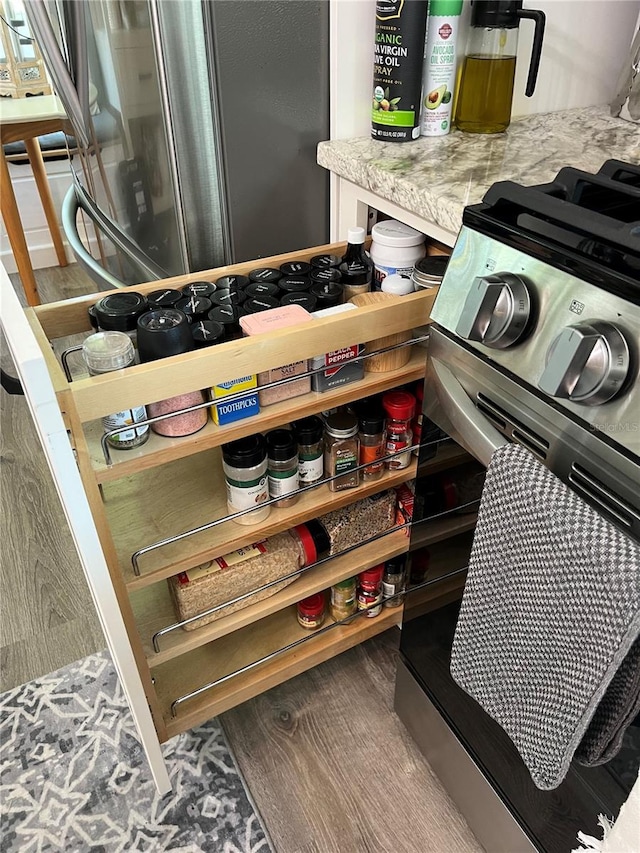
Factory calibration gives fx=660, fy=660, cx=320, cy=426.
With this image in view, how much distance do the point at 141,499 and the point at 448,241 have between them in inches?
22.9

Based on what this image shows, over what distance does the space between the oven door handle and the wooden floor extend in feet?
2.29

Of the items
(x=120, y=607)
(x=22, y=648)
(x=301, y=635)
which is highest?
(x=120, y=607)

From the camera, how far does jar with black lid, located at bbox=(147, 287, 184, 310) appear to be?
2.85ft

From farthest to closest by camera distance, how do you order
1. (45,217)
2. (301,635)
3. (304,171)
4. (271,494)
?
(45,217)
(301,635)
(304,171)
(271,494)

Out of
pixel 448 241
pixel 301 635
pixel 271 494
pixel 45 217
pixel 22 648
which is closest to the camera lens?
pixel 448 241

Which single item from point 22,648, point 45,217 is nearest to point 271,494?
point 22,648

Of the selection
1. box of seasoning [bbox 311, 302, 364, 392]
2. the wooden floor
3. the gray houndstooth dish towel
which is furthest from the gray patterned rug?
box of seasoning [bbox 311, 302, 364, 392]

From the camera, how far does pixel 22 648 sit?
54.3 inches

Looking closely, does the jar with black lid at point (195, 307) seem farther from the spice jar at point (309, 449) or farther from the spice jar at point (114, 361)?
the spice jar at point (309, 449)

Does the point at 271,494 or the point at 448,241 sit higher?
the point at 448,241

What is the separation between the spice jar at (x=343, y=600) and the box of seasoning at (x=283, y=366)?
41 centimetres

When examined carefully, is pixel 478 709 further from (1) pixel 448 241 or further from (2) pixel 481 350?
(1) pixel 448 241

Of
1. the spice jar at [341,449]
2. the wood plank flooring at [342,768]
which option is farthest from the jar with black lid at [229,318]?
the wood plank flooring at [342,768]

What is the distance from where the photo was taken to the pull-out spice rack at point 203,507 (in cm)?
75
